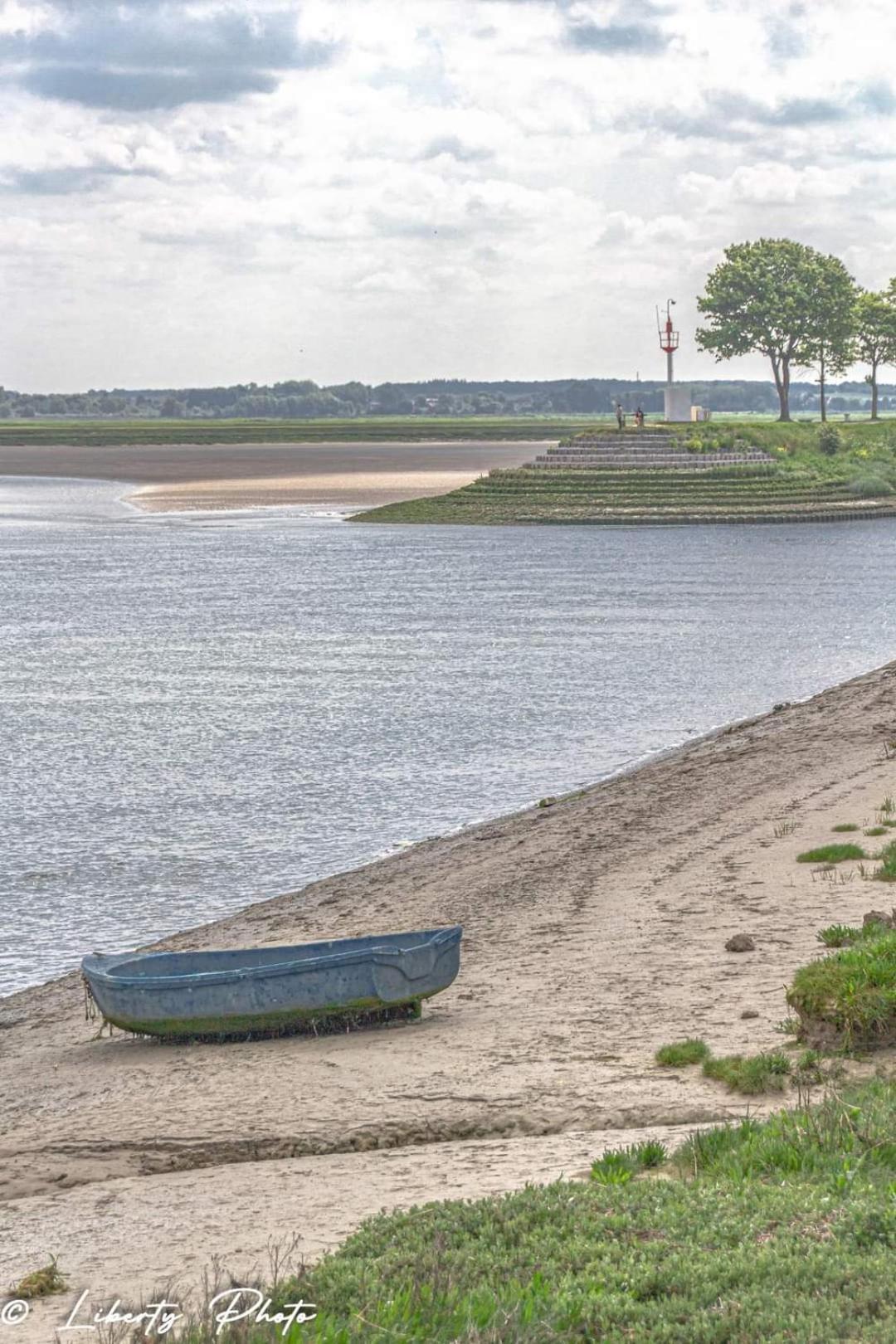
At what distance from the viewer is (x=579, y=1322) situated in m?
7.25

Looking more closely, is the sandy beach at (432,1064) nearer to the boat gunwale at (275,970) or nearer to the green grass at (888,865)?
the green grass at (888,865)

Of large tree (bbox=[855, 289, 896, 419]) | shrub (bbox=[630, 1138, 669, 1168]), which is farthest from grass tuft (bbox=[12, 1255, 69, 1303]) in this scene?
large tree (bbox=[855, 289, 896, 419])

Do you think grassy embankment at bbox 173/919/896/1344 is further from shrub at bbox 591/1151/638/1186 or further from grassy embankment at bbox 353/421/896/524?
grassy embankment at bbox 353/421/896/524

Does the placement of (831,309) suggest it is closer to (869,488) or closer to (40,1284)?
(869,488)

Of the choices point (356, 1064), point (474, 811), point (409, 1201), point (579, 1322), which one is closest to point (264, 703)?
point (474, 811)

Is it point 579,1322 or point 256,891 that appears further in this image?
point 256,891

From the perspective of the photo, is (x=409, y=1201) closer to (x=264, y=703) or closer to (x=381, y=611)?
(x=264, y=703)

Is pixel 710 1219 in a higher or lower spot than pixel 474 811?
higher

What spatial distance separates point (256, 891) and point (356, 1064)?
760 centimetres

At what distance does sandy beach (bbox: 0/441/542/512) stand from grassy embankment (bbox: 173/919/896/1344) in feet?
334

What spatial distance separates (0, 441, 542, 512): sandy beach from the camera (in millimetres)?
119750

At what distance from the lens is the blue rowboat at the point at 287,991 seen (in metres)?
13.5

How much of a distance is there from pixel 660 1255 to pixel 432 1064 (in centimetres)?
452

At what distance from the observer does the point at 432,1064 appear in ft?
40.2
